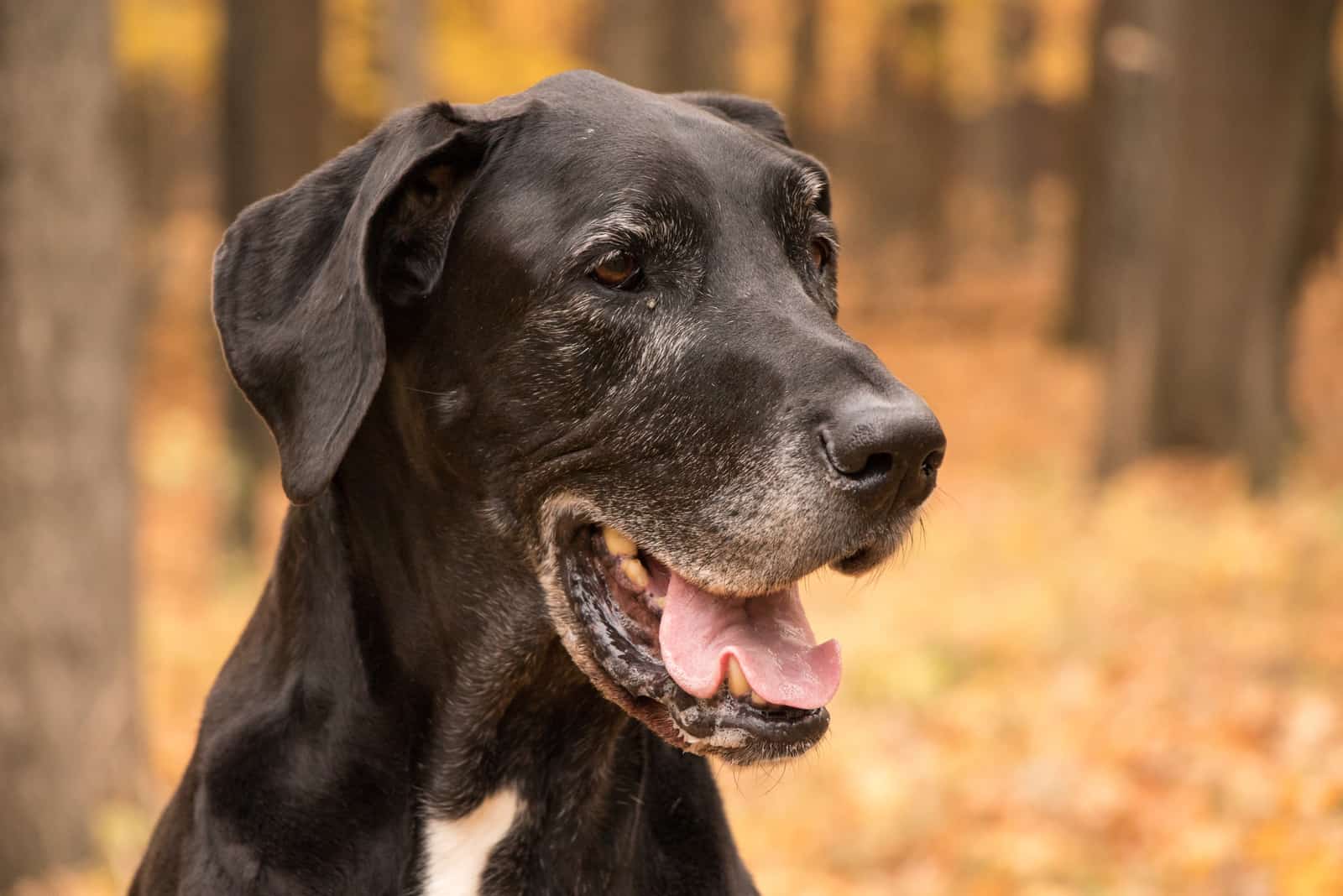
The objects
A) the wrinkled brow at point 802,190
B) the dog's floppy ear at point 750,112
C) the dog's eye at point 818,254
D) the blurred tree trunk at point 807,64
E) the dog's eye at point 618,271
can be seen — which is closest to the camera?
the dog's eye at point 618,271

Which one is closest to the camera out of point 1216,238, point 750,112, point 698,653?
point 698,653

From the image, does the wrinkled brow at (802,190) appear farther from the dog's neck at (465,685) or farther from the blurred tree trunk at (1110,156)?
the blurred tree trunk at (1110,156)

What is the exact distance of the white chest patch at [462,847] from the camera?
3.16 m

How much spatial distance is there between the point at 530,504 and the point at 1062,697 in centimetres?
515

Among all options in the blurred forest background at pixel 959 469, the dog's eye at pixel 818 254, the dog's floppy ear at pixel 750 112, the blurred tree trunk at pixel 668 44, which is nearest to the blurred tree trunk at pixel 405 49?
the blurred forest background at pixel 959 469

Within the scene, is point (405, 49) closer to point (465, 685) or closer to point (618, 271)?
point (618, 271)

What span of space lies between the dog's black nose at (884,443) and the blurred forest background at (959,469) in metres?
0.59

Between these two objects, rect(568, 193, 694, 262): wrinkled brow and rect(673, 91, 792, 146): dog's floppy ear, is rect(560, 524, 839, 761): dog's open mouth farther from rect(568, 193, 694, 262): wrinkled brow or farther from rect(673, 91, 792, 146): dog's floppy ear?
rect(673, 91, 792, 146): dog's floppy ear

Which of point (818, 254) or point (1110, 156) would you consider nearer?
point (818, 254)

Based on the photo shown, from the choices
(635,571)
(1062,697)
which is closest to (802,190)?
(635,571)

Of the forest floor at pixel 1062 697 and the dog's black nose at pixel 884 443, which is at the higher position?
the dog's black nose at pixel 884 443

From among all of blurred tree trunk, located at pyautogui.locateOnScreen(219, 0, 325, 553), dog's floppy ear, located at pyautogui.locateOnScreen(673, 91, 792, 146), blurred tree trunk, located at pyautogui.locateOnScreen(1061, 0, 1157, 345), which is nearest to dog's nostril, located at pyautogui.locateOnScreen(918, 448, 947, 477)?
dog's floppy ear, located at pyautogui.locateOnScreen(673, 91, 792, 146)

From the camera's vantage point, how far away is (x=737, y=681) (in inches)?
119

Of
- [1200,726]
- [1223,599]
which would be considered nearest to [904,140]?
[1223,599]
